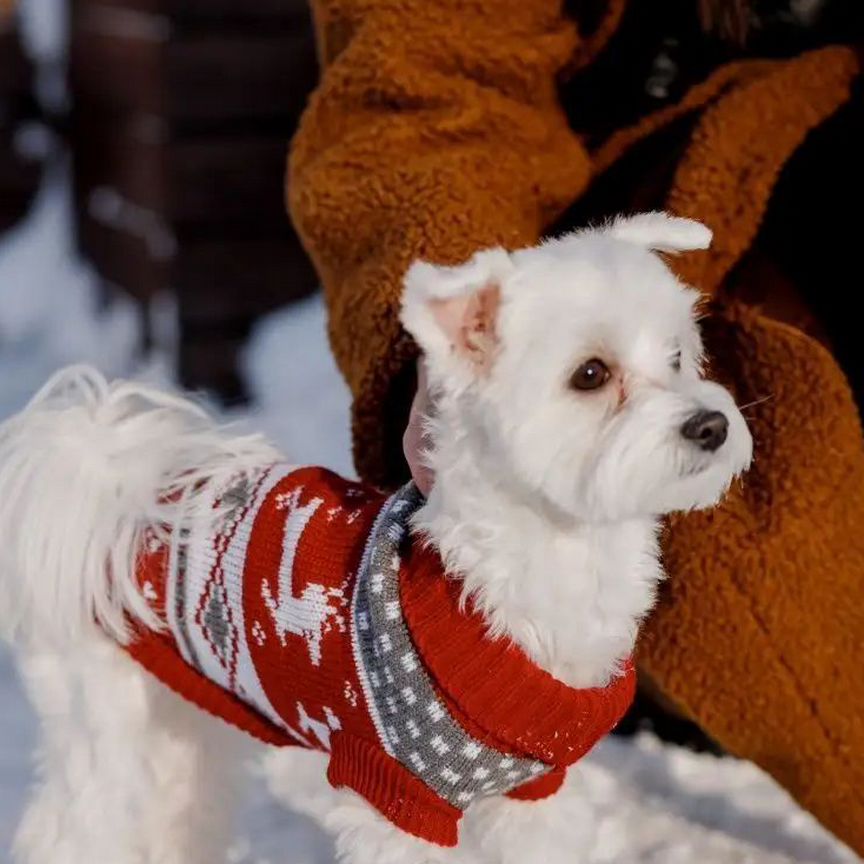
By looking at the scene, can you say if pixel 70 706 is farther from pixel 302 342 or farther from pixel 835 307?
pixel 302 342

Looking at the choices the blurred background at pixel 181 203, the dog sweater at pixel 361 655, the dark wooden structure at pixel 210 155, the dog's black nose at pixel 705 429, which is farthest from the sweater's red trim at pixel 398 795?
the dark wooden structure at pixel 210 155

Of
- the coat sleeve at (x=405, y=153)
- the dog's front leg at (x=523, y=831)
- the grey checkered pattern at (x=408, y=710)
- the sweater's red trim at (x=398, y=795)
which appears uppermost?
the coat sleeve at (x=405, y=153)

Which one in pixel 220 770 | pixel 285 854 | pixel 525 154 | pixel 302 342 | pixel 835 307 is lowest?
pixel 302 342

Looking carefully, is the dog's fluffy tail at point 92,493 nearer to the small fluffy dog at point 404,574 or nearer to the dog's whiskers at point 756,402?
the small fluffy dog at point 404,574

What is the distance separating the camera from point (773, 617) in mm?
1301

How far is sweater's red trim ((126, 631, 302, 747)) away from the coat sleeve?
0.33 m

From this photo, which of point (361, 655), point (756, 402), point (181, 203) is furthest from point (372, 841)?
point (181, 203)

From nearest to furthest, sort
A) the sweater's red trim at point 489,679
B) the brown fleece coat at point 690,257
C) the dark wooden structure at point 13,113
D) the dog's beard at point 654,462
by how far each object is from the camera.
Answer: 1. the dog's beard at point 654,462
2. the sweater's red trim at point 489,679
3. the brown fleece coat at point 690,257
4. the dark wooden structure at point 13,113

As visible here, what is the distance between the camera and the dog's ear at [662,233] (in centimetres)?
106

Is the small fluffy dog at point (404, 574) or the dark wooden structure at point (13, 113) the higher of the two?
the small fluffy dog at point (404, 574)

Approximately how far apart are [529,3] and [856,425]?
0.59m

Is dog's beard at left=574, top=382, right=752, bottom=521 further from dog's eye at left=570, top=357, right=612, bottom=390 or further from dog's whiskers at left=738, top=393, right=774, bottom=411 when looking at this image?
dog's whiskers at left=738, top=393, right=774, bottom=411

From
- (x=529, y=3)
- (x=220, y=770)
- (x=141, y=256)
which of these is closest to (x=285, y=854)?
(x=220, y=770)

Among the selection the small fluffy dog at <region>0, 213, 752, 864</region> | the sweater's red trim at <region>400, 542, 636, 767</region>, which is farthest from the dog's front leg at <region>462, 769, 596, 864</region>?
the sweater's red trim at <region>400, 542, 636, 767</region>
